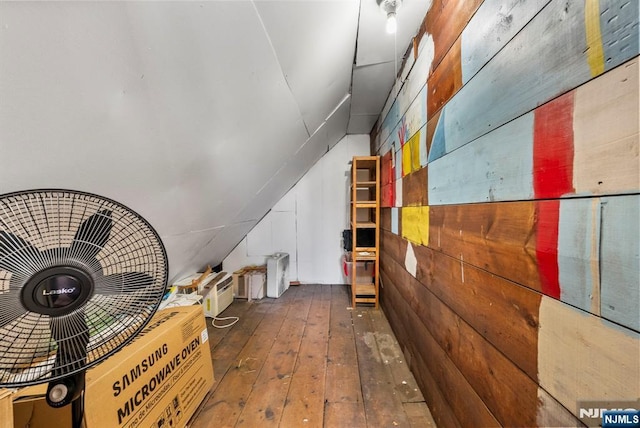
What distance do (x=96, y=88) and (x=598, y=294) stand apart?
4.09ft

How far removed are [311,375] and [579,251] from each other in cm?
148

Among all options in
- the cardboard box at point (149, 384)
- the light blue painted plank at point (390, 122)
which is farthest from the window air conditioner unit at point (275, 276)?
the light blue painted plank at point (390, 122)

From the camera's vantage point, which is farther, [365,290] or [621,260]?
[365,290]

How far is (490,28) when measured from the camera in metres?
0.72

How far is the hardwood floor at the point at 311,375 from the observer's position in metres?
1.17

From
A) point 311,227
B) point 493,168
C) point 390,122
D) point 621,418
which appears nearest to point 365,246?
point 311,227

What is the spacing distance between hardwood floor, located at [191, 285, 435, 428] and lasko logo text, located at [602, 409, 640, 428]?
95 centimetres

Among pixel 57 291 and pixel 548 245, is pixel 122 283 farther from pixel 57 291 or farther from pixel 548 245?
pixel 548 245

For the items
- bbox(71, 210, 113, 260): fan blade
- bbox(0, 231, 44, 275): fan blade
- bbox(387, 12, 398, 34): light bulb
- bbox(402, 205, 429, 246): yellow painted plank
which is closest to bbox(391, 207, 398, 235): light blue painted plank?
bbox(402, 205, 429, 246): yellow painted plank

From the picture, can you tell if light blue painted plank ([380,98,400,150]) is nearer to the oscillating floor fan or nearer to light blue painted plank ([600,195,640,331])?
light blue painted plank ([600,195,640,331])

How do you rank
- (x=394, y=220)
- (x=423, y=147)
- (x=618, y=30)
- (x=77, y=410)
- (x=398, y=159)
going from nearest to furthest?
1. (x=618, y=30)
2. (x=77, y=410)
3. (x=423, y=147)
4. (x=398, y=159)
5. (x=394, y=220)

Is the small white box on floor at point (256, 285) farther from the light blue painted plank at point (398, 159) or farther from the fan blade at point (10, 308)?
the fan blade at point (10, 308)

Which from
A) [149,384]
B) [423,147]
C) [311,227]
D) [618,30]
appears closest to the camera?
[618,30]

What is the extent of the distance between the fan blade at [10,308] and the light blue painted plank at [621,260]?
45.4 inches
